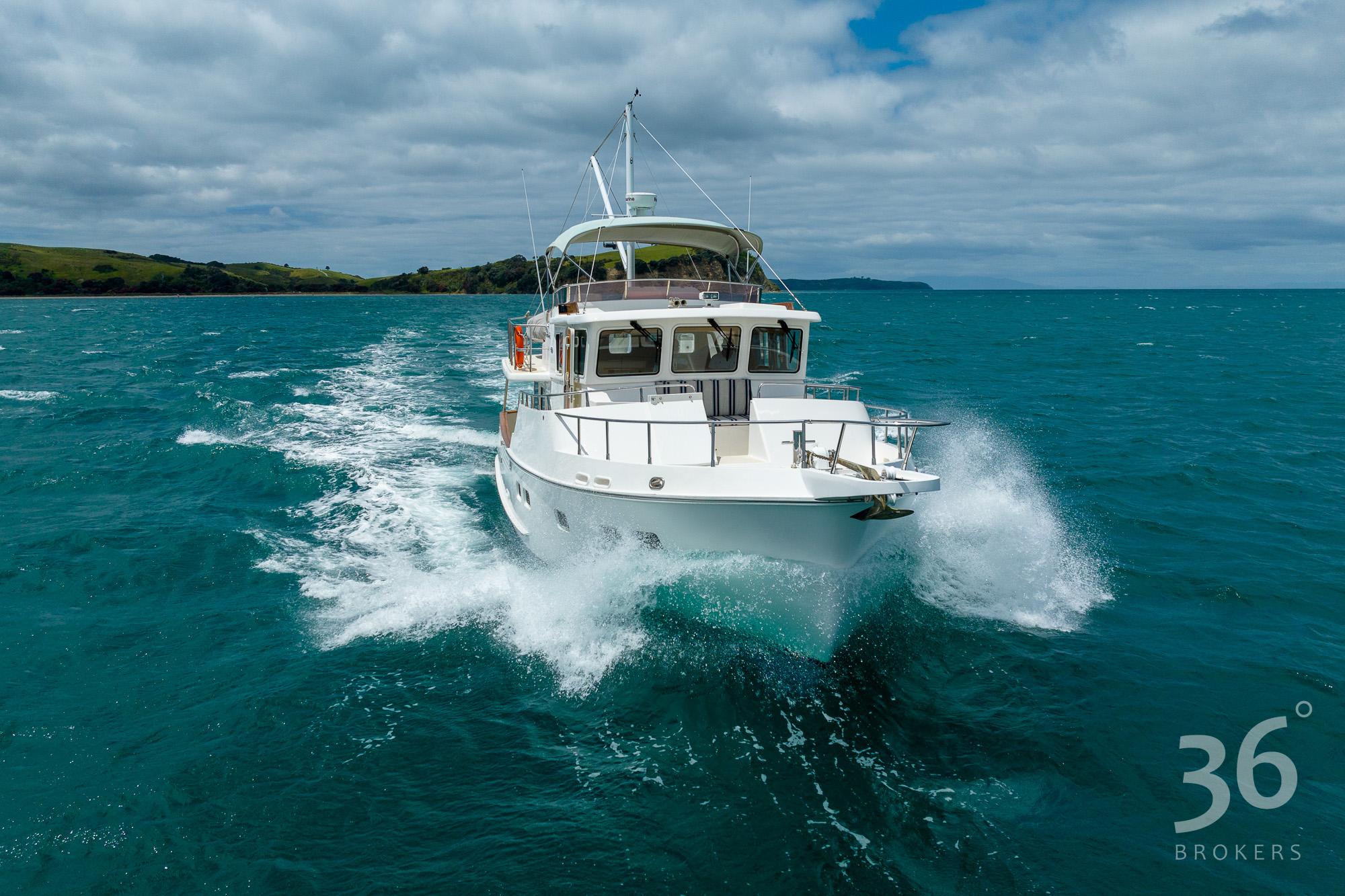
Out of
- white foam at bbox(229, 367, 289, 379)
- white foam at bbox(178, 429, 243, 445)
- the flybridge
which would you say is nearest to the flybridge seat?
the flybridge

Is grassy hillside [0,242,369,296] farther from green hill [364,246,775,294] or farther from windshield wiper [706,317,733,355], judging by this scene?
windshield wiper [706,317,733,355]

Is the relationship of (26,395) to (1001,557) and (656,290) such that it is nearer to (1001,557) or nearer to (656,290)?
(656,290)

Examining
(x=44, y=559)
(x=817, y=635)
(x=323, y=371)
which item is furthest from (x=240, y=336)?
(x=817, y=635)

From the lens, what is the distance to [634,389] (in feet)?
44.0

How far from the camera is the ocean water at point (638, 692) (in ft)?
25.3

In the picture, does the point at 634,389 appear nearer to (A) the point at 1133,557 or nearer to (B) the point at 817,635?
(B) the point at 817,635

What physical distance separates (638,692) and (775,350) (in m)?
6.78

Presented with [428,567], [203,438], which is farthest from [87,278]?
[428,567]

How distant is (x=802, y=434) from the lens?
1062 cm

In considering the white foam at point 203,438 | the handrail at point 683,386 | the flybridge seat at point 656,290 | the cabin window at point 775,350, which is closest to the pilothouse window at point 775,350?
the cabin window at point 775,350

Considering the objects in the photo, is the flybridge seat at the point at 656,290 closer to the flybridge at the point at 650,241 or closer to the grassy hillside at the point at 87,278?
the flybridge at the point at 650,241

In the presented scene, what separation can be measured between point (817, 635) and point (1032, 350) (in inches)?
2019

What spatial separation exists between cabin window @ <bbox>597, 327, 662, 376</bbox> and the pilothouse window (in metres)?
1.78

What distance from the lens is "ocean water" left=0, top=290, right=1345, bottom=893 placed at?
7.71 metres
